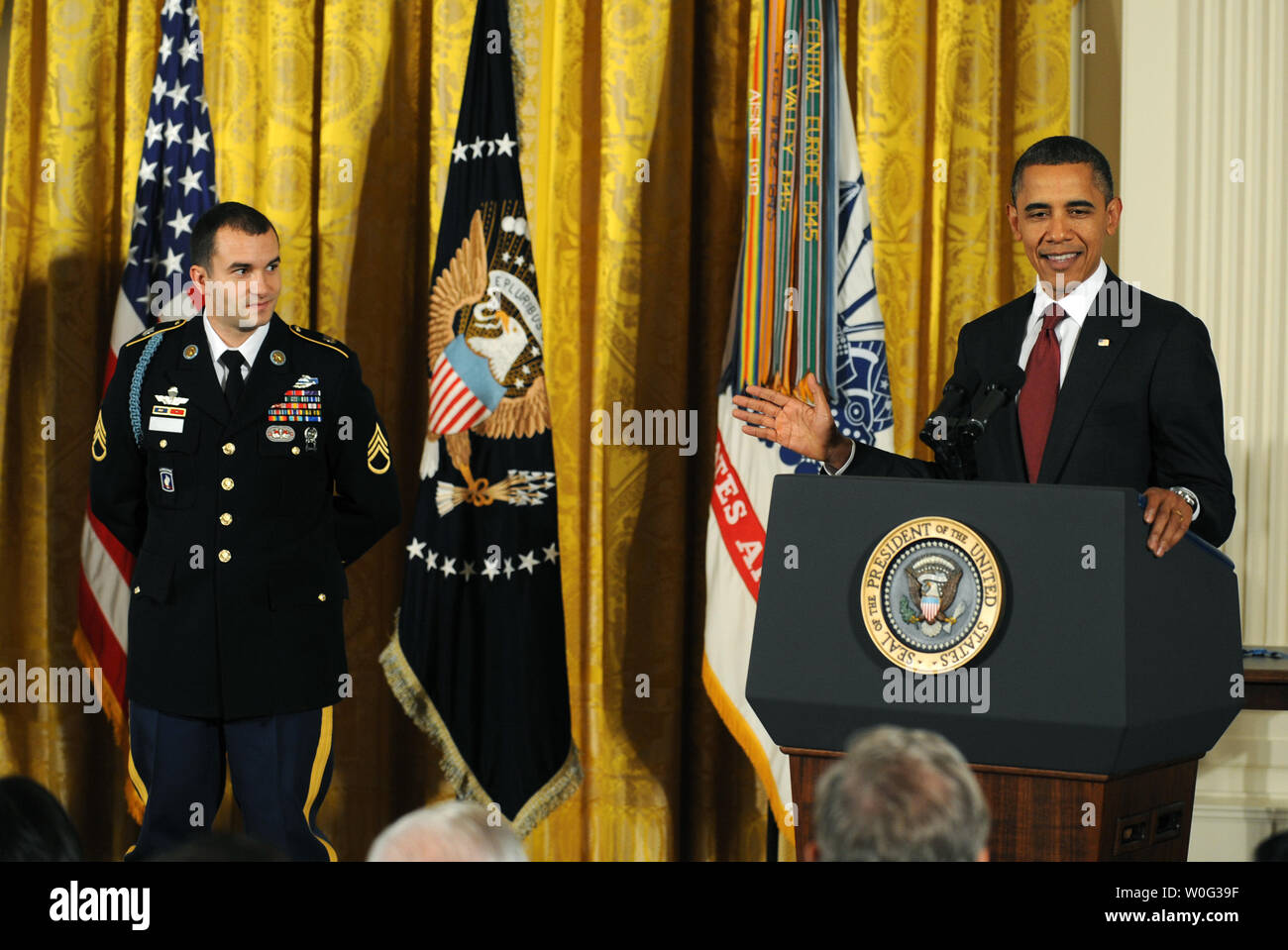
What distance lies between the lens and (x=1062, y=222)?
6.95ft

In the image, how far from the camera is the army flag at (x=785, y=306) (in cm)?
348

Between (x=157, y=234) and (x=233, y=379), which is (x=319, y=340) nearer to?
(x=233, y=379)

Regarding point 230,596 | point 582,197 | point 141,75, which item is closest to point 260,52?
point 141,75

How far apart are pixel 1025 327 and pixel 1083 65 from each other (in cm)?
211

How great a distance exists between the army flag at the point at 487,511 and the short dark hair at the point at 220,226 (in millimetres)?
826

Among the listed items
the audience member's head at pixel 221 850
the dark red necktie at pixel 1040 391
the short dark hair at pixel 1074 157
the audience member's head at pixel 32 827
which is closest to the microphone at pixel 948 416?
the dark red necktie at pixel 1040 391

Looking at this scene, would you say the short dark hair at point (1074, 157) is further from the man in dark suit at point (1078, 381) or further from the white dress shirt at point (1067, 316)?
the white dress shirt at point (1067, 316)

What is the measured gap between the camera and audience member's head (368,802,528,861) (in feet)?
4.32

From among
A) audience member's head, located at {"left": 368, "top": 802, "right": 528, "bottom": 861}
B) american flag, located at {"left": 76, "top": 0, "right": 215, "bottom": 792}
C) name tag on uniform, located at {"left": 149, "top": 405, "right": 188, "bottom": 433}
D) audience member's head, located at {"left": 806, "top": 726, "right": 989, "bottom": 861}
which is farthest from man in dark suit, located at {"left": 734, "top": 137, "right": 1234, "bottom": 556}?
american flag, located at {"left": 76, "top": 0, "right": 215, "bottom": 792}

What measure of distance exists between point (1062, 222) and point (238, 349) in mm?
1756

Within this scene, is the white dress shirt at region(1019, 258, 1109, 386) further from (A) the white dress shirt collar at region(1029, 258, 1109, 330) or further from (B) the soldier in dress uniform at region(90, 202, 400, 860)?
(B) the soldier in dress uniform at region(90, 202, 400, 860)

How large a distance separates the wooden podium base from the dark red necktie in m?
0.60

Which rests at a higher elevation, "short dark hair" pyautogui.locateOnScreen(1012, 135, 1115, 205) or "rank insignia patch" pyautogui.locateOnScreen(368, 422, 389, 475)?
"short dark hair" pyautogui.locateOnScreen(1012, 135, 1115, 205)

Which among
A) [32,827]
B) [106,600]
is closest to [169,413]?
[106,600]
